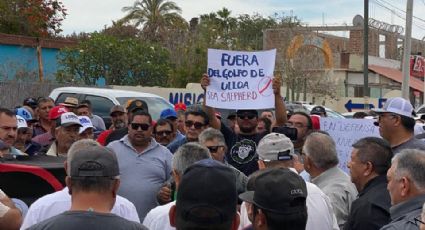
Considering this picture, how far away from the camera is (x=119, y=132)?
27.6 ft

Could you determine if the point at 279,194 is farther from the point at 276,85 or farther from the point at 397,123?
the point at 276,85

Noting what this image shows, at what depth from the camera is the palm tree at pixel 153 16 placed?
46656 mm

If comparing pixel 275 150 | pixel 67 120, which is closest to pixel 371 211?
pixel 275 150

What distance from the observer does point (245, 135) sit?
311 inches

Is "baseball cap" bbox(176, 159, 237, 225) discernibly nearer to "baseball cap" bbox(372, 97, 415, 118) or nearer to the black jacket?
the black jacket

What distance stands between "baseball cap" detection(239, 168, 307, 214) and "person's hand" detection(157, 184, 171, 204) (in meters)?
3.02

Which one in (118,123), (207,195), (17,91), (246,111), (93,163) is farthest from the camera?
(17,91)

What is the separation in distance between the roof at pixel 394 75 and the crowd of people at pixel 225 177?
36886 millimetres

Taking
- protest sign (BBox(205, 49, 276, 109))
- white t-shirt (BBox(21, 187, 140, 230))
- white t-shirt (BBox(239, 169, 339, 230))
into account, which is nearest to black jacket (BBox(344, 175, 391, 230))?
white t-shirt (BBox(239, 169, 339, 230))

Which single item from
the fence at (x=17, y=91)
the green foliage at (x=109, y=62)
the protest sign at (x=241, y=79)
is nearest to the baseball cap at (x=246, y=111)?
the protest sign at (x=241, y=79)

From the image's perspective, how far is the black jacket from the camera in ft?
16.6

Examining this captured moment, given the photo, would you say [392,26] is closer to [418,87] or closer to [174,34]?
[418,87]

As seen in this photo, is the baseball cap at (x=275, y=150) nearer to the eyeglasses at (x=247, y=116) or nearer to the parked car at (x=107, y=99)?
the eyeglasses at (x=247, y=116)

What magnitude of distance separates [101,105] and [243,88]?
6.74m
